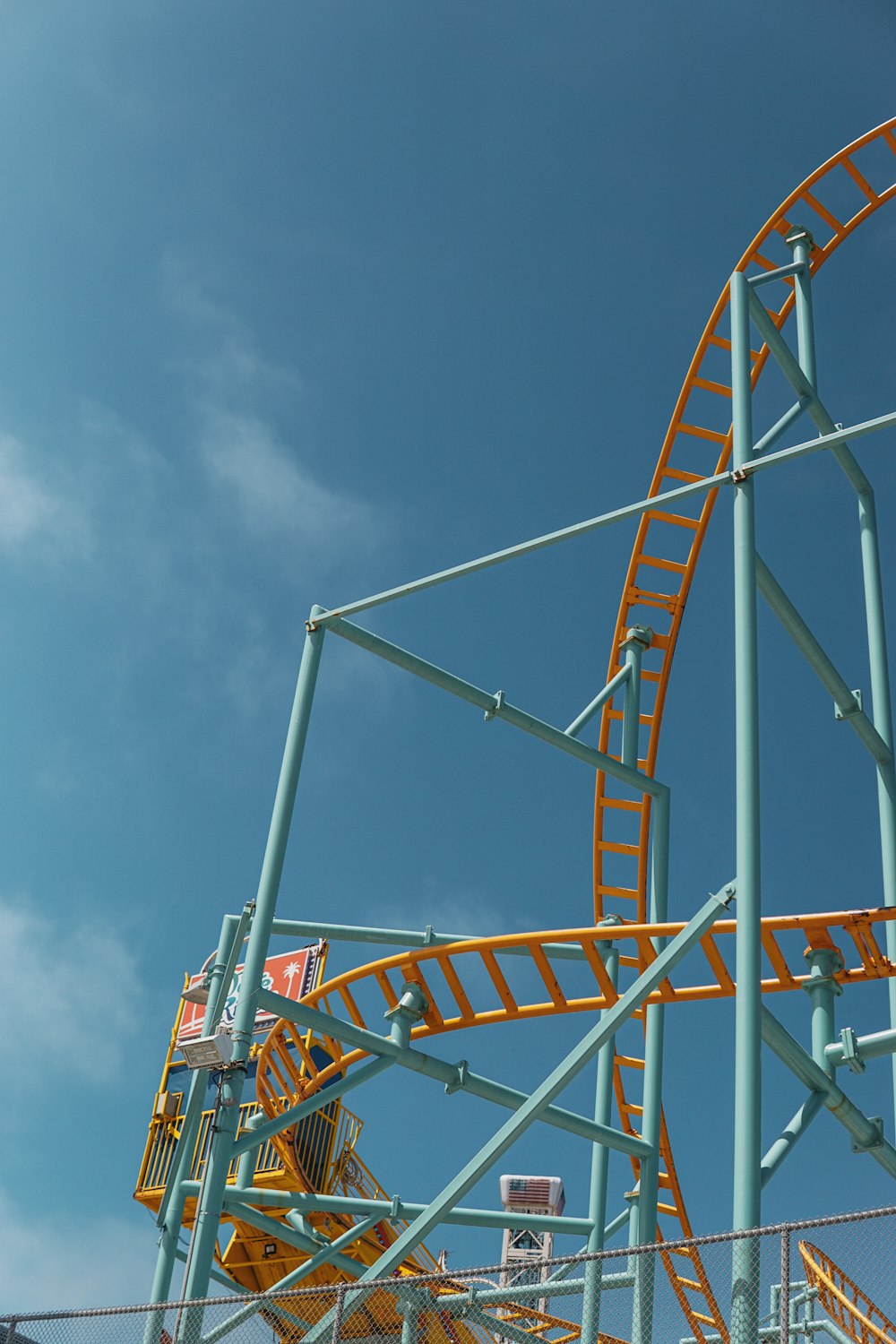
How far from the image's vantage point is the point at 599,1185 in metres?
12.8

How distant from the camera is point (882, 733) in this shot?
496 inches

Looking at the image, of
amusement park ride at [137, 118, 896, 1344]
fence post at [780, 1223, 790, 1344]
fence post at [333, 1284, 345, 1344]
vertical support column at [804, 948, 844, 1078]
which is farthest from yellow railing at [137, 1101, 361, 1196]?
fence post at [780, 1223, 790, 1344]

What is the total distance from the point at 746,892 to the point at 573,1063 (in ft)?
5.46

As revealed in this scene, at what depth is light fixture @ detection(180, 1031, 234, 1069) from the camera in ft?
29.5

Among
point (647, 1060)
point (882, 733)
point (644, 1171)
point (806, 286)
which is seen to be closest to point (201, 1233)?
point (644, 1171)

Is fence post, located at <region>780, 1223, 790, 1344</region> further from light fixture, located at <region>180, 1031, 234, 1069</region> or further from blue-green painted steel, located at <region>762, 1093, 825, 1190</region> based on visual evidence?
light fixture, located at <region>180, 1031, 234, 1069</region>

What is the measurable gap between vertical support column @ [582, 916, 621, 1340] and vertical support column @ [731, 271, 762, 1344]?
3.90 metres

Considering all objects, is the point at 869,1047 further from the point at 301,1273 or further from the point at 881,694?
the point at 301,1273

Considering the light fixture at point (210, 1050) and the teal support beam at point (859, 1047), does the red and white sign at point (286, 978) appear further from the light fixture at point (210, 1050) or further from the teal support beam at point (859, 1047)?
the teal support beam at point (859, 1047)

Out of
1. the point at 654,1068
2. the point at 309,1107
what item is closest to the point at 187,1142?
the point at 309,1107

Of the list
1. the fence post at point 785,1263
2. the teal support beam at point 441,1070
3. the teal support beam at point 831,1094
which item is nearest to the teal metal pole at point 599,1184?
the teal support beam at point 441,1070

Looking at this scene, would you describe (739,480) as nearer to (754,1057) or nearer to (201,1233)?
(754,1057)

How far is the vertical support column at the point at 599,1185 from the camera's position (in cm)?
1155

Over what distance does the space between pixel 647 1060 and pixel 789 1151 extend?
4147 millimetres
